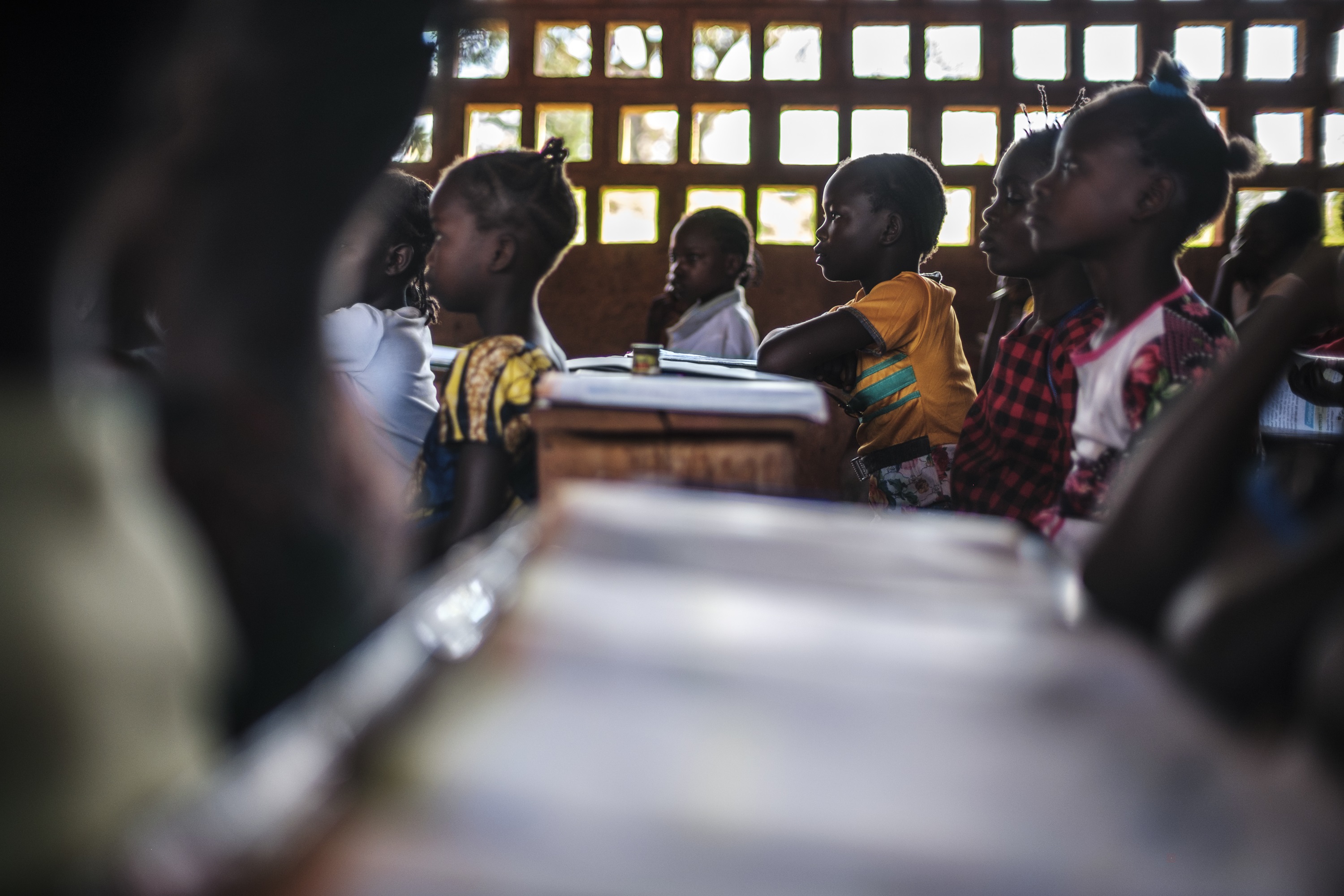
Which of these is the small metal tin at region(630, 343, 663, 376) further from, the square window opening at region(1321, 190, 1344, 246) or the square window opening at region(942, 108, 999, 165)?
the square window opening at region(942, 108, 999, 165)

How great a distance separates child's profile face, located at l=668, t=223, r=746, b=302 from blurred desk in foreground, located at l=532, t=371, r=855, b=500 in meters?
1.87

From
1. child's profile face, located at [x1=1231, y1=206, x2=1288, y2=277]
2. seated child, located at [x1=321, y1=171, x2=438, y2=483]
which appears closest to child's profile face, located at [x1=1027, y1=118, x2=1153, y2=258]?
Result: seated child, located at [x1=321, y1=171, x2=438, y2=483]

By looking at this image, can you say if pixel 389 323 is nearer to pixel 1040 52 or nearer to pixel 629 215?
pixel 629 215

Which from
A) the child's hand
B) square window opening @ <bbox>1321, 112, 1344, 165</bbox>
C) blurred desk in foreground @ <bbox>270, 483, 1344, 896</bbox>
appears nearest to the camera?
blurred desk in foreground @ <bbox>270, 483, 1344, 896</bbox>

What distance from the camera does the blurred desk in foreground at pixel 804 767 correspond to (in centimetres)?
17

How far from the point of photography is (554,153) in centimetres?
150

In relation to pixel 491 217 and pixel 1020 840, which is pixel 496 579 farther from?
pixel 491 217

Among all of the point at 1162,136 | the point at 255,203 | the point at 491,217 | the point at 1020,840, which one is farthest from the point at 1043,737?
the point at 491,217

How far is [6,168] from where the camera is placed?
28 cm

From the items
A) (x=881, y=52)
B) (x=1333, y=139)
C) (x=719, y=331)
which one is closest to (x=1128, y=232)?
(x=719, y=331)

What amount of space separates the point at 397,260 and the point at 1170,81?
3.74 ft

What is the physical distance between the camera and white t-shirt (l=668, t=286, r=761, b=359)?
256 centimetres

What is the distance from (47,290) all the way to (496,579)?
6.0 inches

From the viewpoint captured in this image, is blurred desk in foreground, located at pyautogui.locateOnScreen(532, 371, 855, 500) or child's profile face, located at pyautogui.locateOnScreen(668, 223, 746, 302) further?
child's profile face, located at pyautogui.locateOnScreen(668, 223, 746, 302)
